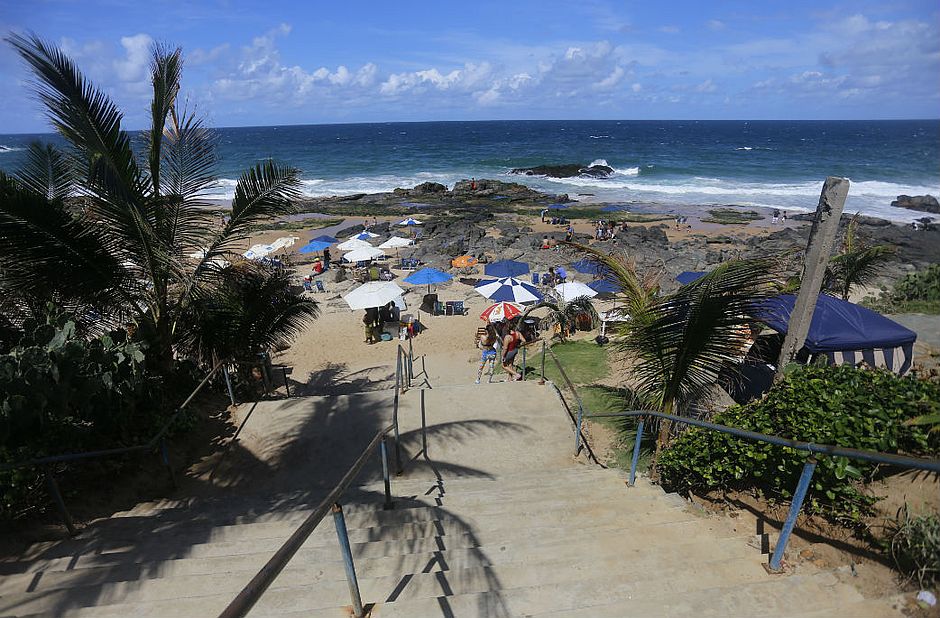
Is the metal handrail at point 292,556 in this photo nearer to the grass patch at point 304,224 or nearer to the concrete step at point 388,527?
the concrete step at point 388,527

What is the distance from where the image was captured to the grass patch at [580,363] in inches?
372

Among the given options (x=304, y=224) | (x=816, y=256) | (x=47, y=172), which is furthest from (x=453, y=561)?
(x=304, y=224)

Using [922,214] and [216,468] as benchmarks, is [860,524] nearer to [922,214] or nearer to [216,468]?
[216,468]

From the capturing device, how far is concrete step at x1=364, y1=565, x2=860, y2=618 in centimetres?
249

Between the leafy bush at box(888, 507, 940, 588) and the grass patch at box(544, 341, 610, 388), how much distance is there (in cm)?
628

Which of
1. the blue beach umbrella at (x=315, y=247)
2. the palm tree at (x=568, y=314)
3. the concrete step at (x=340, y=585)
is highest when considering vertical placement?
the concrete step at (x=340, y=585)

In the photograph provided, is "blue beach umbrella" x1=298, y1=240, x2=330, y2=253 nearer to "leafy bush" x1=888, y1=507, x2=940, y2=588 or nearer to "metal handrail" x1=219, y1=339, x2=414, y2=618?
"metal handrail" x1=219, y1=339, x2=414, y2=618

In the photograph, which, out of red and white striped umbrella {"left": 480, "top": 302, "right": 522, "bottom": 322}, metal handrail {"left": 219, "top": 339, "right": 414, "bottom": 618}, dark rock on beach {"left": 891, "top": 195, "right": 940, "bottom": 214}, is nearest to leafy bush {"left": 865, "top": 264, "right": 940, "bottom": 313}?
red and white striped umbrella {"left": 480, "top": 302, "right": 522, "bottom": 322}

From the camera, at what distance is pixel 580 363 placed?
10.4 metres

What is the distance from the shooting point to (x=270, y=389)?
9844 millimetres

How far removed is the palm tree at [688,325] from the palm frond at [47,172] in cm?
635

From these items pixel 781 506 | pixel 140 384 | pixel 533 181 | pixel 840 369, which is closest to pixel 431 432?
pixel 140 384

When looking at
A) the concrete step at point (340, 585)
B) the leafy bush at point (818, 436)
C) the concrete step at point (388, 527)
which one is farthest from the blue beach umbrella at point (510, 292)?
the concrete step at point (340, 585)

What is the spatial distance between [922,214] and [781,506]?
42294mm
